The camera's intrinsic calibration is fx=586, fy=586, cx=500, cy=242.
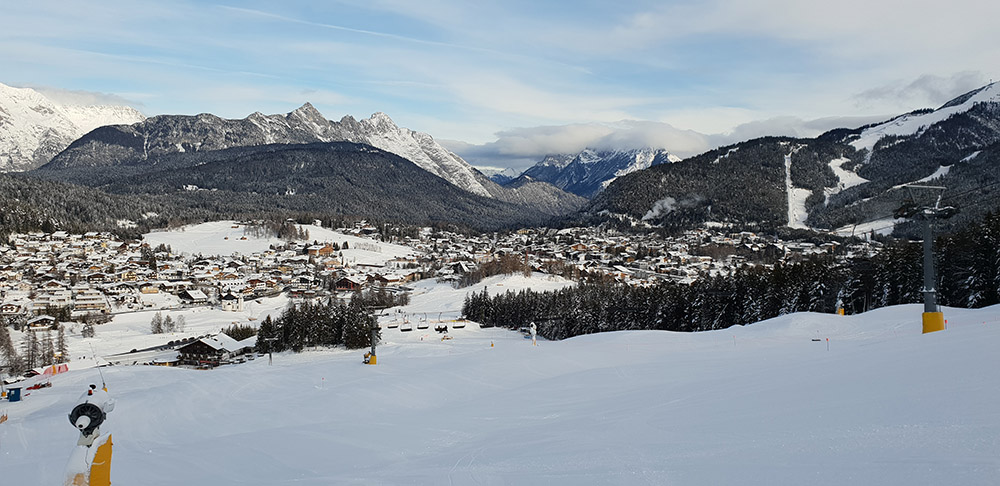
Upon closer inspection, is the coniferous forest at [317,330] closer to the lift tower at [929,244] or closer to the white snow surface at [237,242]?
the lift tower at [929,244]

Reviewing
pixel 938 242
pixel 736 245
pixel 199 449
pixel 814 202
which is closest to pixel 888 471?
pixel 199 449

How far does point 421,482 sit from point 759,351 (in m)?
14.2

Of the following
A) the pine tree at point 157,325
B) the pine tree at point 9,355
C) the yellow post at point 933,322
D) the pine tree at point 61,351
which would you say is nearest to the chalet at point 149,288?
the pine tree at point 157,325

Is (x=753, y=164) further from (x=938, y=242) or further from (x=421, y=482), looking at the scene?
(x=421, y=482)

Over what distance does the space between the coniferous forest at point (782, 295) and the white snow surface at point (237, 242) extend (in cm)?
7275

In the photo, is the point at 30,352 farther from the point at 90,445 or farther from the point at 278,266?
the point at 278,266

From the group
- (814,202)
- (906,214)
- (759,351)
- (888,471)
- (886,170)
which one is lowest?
(759,351)

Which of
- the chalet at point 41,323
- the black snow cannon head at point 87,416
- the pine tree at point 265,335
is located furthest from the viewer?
Answer: the chalet at point 41,323

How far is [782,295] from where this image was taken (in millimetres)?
41469

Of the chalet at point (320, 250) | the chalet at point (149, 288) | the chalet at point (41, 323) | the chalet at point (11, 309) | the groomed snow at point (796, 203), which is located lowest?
the chalet at point (41, 323)

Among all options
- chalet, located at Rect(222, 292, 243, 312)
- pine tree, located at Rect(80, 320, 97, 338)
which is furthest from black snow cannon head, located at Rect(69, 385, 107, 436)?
chalet, located at Rect(222, 292, 243, 312)

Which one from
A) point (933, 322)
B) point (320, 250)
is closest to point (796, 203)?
point (320, 250)

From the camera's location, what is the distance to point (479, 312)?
63.0 meters

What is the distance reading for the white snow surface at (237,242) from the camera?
127m
